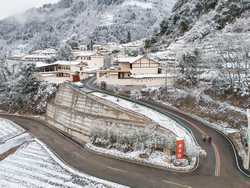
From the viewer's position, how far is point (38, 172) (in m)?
26.6

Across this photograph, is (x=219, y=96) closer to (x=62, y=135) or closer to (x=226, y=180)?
(x=226, y=180)

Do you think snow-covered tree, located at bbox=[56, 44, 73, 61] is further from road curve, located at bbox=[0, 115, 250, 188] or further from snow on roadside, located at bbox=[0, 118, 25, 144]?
road curve, located at bbox=[0, 115, 250, 188]

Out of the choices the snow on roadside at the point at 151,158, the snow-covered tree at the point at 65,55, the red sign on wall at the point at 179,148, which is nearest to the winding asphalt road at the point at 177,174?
the snow on roadside at the point at 151,158

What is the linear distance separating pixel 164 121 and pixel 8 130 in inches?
1059

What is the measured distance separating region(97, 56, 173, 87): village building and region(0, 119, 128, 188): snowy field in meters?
16.1

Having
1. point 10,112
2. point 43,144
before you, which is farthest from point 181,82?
point 10,112

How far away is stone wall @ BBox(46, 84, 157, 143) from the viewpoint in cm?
3225

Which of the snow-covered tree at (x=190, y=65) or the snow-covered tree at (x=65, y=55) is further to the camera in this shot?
the snow-covered tree at (x=65, y=55)

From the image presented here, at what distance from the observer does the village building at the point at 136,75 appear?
143ft

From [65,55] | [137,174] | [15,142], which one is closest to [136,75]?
[15,142]

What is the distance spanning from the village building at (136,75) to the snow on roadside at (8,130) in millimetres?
15234

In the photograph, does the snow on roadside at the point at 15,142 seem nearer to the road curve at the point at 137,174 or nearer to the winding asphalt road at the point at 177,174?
the winding asphalt road at the point at 177,174

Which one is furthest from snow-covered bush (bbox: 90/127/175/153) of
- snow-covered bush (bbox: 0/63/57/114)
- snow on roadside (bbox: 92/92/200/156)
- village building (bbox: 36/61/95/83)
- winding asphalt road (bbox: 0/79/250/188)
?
village building (bbox: 36/61/95/83)

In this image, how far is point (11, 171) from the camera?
27.5 m
